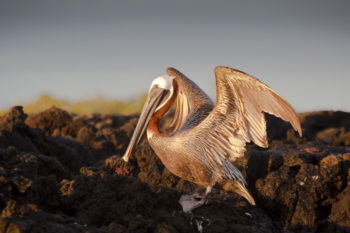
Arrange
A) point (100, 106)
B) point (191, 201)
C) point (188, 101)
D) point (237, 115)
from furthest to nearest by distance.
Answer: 1. point (100, 106)
2. point (188, 101)
3. point (237, 115)
4. point (191, 201)

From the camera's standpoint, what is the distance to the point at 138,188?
6363 millimetres

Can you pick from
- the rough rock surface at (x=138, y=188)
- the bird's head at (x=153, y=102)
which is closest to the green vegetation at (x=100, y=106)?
the rough rock surface at (x=138, y=188)

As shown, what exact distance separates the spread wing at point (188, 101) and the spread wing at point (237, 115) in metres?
0.74

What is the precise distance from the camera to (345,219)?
8609 millimetres

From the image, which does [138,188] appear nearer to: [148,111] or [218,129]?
[218,129]

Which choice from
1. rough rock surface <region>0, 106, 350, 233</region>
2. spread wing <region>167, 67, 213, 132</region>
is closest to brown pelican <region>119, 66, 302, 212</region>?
spread wing <region>167, 67, 213, 132</region>

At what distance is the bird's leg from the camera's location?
6637mm

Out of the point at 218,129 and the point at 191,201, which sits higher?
the point at 218,129

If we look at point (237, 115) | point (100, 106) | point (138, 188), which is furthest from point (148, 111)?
point (100, 106)

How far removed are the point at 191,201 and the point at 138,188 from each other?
0.99 metres

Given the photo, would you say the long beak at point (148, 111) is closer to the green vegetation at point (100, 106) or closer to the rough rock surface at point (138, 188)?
the rough rock surface at point (138, 188)

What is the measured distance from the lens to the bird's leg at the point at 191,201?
664 cm

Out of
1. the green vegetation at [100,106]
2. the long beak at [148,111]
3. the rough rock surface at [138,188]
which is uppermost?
the long beak at [148,111]

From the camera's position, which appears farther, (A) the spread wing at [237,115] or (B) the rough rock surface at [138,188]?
(A) the spread wing at [237,115]
